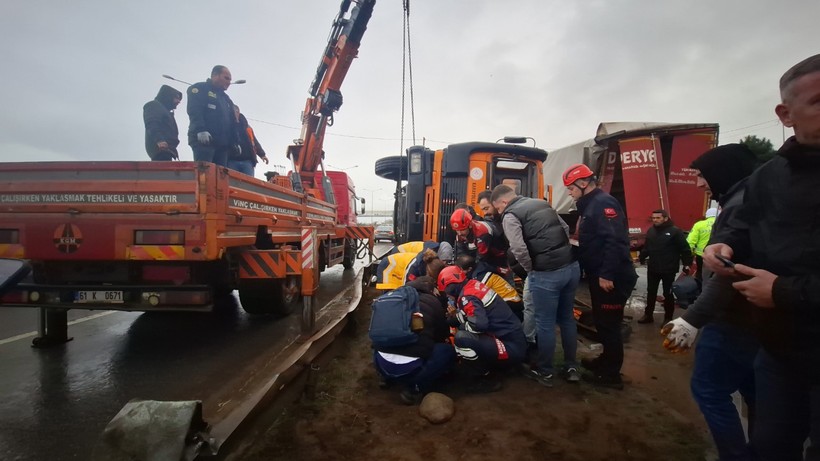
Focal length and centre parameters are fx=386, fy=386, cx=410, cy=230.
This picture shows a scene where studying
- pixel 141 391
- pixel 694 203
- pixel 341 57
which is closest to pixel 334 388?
pixel 141 391

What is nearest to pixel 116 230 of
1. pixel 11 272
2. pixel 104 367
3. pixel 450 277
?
pixel 104 367

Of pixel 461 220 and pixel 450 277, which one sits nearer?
pixel 450 277

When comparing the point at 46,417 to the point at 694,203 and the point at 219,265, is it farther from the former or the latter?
the point at 694,203

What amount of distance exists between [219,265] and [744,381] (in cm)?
405

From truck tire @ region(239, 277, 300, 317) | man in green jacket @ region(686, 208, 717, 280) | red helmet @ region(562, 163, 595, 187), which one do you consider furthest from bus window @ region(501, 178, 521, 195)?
truck tire @ region(239, 277, 300, 317)

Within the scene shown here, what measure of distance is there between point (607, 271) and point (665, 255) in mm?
2586

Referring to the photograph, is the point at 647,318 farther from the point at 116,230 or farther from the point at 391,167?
the point at 116,230

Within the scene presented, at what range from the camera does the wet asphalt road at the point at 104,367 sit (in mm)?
2494

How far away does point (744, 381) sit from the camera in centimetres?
184

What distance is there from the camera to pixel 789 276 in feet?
4.12

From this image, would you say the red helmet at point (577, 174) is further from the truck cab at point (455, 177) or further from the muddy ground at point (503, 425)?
the truck cab at point (455, 177)

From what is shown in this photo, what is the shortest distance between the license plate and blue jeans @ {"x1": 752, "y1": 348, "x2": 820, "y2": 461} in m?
4.25

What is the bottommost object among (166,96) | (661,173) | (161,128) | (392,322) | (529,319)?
(529,319)

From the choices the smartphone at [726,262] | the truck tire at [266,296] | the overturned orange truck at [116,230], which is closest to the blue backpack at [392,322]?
the overturned orange truck at [116,230]
